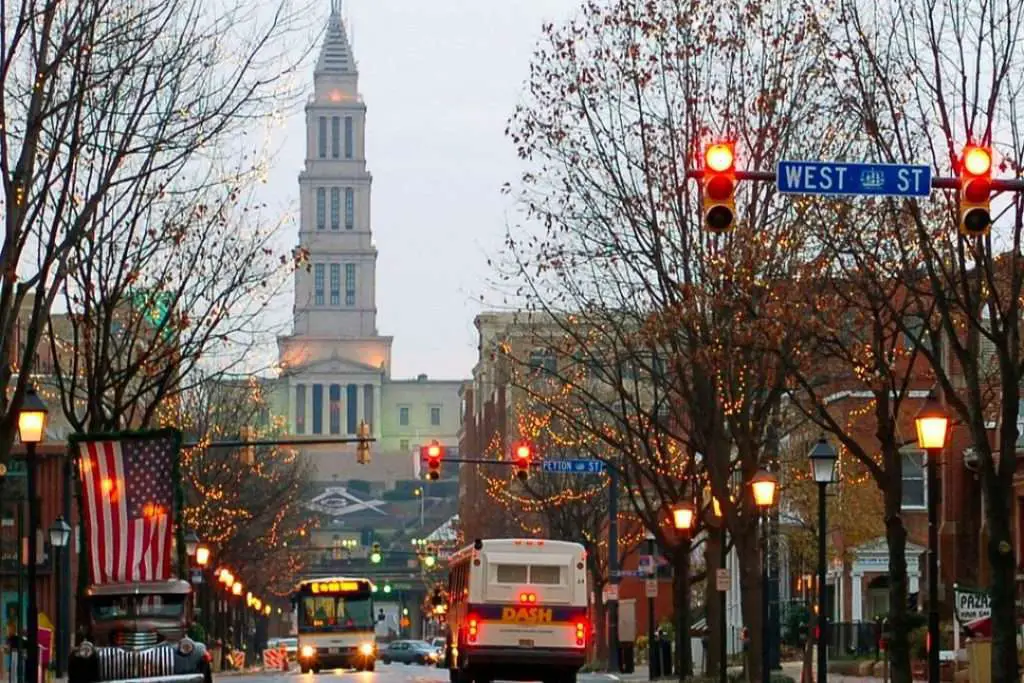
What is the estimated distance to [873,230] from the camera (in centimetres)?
3378

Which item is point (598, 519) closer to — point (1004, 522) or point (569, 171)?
point (569, 171)

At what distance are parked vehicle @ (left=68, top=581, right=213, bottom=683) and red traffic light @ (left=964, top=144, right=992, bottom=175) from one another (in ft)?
38.3

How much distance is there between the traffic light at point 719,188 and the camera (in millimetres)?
23141

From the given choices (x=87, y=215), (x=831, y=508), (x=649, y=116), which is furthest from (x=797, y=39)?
(x=831, y=508)

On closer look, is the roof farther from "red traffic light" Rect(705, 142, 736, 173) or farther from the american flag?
"red traffic light" Rect(705, 142, 736, 173)

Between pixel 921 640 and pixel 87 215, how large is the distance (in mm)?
26869

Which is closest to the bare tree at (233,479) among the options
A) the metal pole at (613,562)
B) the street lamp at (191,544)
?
the street lamp at (191,544)

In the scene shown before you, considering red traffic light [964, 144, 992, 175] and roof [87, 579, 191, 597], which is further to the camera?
roof [87, 579, 191, 597]

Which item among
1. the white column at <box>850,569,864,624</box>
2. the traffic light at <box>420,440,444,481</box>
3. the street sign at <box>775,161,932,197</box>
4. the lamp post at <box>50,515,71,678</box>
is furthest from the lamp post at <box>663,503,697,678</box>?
the street sign at <box>775,161,932,197</box>

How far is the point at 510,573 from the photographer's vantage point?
4153 cm

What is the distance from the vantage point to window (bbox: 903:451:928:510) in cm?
7131

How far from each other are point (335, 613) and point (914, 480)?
19725 millimetres

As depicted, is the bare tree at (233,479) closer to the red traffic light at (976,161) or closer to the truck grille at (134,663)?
the truck grille at (134,663)

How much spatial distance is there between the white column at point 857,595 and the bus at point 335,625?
54.5ft
